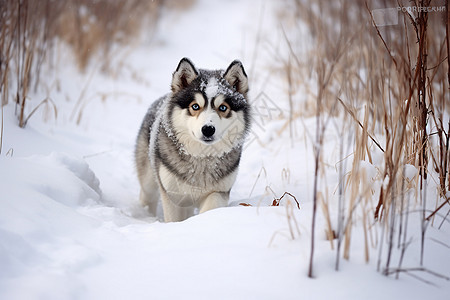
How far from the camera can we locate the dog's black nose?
2.23 m

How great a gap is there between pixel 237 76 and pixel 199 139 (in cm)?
58

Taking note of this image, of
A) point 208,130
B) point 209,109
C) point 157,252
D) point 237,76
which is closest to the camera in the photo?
point 157,252

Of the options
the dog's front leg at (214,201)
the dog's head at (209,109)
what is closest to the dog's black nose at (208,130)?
the dog's head at (209,109)

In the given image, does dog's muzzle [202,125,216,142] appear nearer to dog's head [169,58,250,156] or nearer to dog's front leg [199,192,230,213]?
dog's head [169,58,250,156]

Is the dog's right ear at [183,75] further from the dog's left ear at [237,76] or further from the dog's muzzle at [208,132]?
the dog's muzzle at [208,132]

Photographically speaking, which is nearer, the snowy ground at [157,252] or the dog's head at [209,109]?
the snowy ground at [157,252]

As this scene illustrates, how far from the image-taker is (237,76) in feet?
8.50

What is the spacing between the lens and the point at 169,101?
262 centimetres

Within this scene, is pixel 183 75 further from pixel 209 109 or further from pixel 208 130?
pixel 208 130

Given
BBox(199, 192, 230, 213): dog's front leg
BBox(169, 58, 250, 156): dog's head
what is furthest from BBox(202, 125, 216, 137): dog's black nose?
BBox(199, 192, 230, 213): dog's front leg

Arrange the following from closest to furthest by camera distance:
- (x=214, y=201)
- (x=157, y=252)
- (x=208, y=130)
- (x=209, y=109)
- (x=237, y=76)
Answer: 1. (x=157, y=252)
2. (x=208, y=130)
3. (x=209, y=109)
4. (x=214, y=201)
5. (x=237, y=76)

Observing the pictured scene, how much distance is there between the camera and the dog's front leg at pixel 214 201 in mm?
2434

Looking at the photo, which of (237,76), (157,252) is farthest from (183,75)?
(157,252)

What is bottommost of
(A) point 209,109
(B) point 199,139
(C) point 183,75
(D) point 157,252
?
(D) point 157,252
